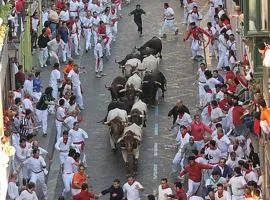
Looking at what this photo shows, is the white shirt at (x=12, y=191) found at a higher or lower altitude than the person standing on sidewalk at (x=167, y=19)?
lower

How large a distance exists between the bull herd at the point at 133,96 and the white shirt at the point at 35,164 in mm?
2974

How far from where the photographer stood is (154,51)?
164 ft

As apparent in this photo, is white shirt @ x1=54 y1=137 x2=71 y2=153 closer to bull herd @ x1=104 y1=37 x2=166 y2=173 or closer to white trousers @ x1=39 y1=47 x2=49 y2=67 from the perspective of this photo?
bull herd @ x1=104 y1=37 x2=166 y2=173

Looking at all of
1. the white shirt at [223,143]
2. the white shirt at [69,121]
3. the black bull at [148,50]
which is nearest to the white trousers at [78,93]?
the black bull at [148,50]

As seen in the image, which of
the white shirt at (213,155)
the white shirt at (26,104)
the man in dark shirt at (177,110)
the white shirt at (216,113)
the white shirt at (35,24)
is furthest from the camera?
the white shirt at (35,24)

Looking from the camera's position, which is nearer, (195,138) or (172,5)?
(195,138)

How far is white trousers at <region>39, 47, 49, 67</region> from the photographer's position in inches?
1992

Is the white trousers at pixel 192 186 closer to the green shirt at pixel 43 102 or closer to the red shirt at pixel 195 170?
the red shirt at pixel 195 170

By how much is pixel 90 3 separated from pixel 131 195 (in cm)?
1954

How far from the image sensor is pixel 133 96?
144 ft

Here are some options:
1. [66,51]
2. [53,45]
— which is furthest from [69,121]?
[66,51]

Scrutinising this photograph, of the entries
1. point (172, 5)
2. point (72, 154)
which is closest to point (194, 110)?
point (72, 154)

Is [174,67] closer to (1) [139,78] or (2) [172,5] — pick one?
(1) [139,78]

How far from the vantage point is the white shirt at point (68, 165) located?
126 feet
